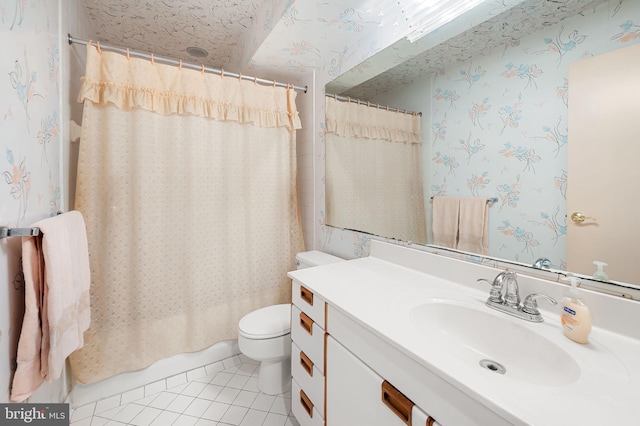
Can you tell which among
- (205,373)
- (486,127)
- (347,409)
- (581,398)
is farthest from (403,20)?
(205,373)

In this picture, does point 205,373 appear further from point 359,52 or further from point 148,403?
point 359,52

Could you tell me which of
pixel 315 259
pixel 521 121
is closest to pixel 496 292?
pixel 521 121

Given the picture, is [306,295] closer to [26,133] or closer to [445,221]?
[445,221]

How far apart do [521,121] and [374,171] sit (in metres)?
0.74

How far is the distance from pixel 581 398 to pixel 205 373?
1867 millimetres

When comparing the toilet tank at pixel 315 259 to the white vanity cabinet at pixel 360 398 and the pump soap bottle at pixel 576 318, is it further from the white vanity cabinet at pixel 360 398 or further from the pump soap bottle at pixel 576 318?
the pump soap bottle at pixel 576 318

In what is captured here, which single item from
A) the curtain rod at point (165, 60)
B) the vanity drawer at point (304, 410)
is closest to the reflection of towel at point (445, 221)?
the vanity drawer at point (304, 410)

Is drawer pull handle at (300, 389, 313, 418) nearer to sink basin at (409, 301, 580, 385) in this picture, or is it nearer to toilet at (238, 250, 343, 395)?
toilet at (238, 250, 343, 395)

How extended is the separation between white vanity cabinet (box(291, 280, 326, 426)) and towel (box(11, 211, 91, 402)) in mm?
829

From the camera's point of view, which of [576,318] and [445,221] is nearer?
[576,318]

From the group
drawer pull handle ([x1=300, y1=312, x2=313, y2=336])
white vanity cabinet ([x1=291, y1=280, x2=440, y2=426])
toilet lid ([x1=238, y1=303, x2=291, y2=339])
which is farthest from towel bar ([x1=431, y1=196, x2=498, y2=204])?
toilet lid ([x1=238, y1=303, x2=291, y2=339])

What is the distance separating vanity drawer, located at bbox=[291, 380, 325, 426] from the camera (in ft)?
3.43

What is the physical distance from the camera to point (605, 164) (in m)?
0.75

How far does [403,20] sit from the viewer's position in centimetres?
122
